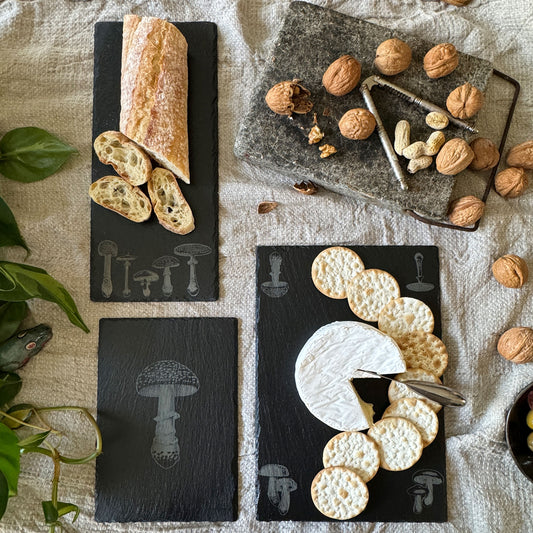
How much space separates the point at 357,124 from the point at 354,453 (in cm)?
58

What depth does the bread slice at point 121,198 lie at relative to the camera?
1.05 meters

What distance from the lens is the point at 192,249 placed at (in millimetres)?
1065

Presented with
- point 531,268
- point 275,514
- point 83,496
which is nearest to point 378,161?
point 531,268

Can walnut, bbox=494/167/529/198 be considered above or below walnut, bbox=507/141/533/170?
below

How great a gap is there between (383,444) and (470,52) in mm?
756

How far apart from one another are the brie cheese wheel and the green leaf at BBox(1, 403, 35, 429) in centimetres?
48

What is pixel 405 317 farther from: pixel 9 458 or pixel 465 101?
pixel 9 458

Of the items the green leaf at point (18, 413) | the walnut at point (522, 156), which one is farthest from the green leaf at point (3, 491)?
the walnut at point (522, 156)

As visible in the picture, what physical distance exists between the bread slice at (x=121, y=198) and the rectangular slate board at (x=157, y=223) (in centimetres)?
2

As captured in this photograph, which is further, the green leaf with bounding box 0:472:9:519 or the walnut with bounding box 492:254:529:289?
the walnut with bounding box 492:254:529:289

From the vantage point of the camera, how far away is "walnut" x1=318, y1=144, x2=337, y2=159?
1.02 metres

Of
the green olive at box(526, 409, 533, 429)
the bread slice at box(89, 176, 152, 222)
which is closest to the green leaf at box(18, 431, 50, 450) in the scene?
the bread slice at box(89, 176, 152, 222)

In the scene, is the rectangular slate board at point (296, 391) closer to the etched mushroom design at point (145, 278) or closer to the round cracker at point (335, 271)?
the round cracker at point (335, 271)

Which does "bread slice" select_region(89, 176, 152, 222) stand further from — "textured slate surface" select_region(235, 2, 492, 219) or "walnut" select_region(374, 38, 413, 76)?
"walnut" select_region(374, 38, 413, 76)
